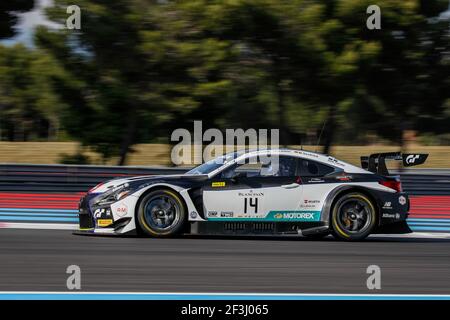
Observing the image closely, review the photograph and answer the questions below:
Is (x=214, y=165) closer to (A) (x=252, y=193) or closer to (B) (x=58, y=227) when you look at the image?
(A) (x=252, y=193)

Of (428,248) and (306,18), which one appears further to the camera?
(306,18)

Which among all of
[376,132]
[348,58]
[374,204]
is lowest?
[374,204]

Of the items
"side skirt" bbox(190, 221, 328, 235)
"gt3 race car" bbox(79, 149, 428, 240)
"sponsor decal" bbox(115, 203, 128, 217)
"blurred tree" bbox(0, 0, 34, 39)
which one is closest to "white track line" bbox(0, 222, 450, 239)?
"gt3 race car" bbox(79, 149, 428, 240)

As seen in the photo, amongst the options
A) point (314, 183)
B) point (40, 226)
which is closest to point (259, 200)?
point (314, 183)

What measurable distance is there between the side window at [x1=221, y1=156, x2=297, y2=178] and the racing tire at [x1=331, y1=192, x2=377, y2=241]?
771 millimetres

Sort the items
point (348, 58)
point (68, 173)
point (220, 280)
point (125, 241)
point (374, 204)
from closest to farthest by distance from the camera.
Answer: point (220, 280) → point (125, 241) → point (374, 204) → point (68, 173) → point (348, 58)

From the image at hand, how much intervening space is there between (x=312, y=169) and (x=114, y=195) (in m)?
2.60

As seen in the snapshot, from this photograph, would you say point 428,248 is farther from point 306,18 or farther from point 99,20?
point 99,20

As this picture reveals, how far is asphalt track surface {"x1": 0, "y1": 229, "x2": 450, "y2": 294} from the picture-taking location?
6496 millimetres

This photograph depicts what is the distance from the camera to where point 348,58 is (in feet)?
66.0

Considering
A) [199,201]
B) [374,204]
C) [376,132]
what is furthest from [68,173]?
[376,132]

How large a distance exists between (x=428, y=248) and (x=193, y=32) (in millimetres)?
12830

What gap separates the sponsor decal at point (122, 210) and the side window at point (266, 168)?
53.9 inches

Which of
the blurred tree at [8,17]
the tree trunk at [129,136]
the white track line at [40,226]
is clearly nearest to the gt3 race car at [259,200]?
the white track line at [40,226]
